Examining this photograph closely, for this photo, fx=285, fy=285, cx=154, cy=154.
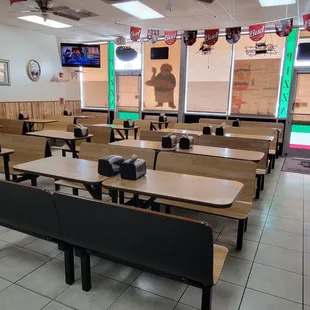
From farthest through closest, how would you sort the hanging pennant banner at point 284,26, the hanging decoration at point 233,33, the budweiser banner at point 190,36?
1. the budweiser banner at point 190,36
2. the hanging decoration at point 233,33
3. the hanging pennant banner at point 284,26

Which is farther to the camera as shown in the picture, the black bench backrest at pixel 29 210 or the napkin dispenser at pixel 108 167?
the napkin dispenser at pixel 108 167

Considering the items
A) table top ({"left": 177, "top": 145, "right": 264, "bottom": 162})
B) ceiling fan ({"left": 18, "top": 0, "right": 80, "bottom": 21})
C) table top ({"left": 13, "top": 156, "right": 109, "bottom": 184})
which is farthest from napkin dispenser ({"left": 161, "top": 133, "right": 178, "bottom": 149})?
ceiling fan ({"left": 18, "top": 0, "right": 80, "bottom": 21})

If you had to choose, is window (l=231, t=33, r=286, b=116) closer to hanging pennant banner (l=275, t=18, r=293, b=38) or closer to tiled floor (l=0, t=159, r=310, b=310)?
hanging pennant banner (l=275, t=18, r=293, b=38)

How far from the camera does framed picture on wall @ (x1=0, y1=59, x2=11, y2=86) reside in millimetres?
6762

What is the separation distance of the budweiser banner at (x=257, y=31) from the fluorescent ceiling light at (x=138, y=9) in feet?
6.28

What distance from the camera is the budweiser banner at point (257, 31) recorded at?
588 cm

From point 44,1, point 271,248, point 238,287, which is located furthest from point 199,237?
point 44,1

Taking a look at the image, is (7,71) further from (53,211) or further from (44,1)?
(53,211)

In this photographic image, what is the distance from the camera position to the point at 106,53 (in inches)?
351

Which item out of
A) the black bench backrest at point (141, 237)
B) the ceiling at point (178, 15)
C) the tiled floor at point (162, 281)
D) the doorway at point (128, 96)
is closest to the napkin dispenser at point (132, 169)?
the black bench backrest at point (141, 237)

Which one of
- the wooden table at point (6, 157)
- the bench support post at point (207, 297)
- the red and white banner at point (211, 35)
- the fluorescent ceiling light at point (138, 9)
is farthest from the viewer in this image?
the red and white banner at point (211, 35)

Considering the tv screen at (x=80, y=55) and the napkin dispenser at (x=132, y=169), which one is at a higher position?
the tv screen at (x=80, y=55)

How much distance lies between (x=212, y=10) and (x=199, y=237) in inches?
198

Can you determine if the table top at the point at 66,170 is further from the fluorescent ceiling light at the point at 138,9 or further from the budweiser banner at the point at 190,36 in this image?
the budweiser banner at the point at 190,36
